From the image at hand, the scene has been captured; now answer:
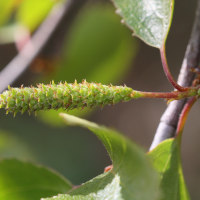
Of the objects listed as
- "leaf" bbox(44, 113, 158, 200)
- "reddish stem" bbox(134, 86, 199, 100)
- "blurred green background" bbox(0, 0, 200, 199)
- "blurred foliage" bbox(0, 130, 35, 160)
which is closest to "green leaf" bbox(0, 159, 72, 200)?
"leaf" bbox(44, 113, 158, 200)

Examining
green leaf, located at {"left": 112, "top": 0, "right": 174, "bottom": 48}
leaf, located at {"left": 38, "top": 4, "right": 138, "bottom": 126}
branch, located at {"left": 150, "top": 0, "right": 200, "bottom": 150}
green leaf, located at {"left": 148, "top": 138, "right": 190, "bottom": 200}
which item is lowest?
green leaf, located at {"left": 148, "top": 138, "right": 190, "bottom": 200}

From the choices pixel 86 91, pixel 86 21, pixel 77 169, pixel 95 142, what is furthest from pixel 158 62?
pixel 86 91

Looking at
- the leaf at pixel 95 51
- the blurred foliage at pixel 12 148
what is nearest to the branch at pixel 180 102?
the leaf at pixel 95 51

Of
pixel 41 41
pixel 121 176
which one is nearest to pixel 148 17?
pixel 121 176

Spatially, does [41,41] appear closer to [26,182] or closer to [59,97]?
[26,182]

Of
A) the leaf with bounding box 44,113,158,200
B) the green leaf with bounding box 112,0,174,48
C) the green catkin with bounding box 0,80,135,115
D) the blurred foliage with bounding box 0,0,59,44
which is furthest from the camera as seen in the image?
the blurred foliage with bounding box 0,0,59,44

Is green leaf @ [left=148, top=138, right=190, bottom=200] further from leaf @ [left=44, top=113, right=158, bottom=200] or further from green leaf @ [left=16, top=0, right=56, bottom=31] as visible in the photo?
green leaf @ [left=16, top=0, right=56, bottom=31]

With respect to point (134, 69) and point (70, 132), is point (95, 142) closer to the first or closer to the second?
point (70, 132)
